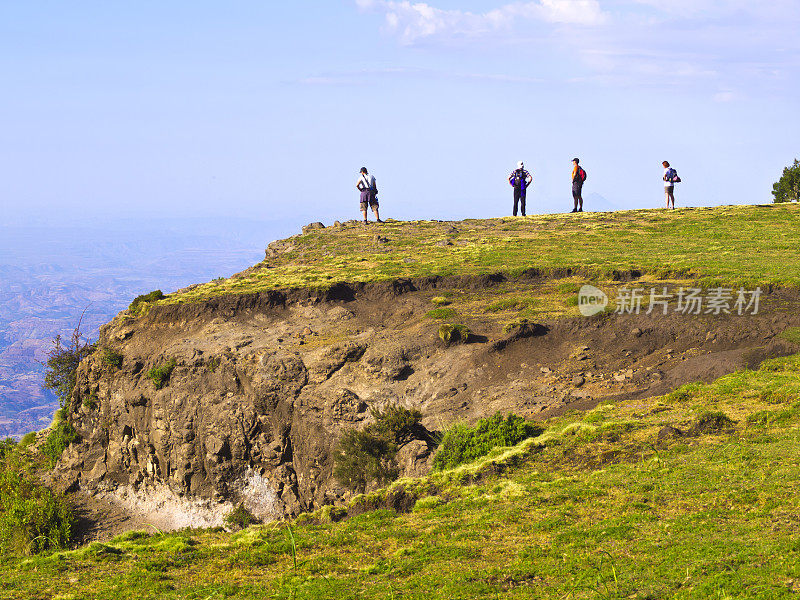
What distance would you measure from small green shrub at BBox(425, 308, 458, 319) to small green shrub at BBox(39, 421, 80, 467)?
54.0ft

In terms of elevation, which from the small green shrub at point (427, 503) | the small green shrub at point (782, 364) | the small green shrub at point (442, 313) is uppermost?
the small green shrub at point (442, 313)

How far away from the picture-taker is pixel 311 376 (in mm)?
24562

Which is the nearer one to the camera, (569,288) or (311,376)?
(311,376)

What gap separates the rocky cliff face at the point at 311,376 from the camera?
21.0m

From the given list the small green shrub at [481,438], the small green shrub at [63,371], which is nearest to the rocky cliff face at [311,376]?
the small green shrub at [481,438]

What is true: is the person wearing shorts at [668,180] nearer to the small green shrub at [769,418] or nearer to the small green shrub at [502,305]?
the small green shrub at [502,305]

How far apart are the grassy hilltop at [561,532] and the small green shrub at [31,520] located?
737 cm

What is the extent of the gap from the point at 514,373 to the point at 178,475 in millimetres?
12802

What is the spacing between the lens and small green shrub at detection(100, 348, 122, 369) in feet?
98.4

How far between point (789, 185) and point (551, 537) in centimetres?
5979

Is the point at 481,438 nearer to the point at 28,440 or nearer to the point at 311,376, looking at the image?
the point at 311,376

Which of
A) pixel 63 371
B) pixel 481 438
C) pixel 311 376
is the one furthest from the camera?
pixel 63 371

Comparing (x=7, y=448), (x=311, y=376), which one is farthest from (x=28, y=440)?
(x=311, y=376)

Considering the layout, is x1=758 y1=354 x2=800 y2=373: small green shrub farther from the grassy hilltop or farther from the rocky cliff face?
the rocky cliff face
